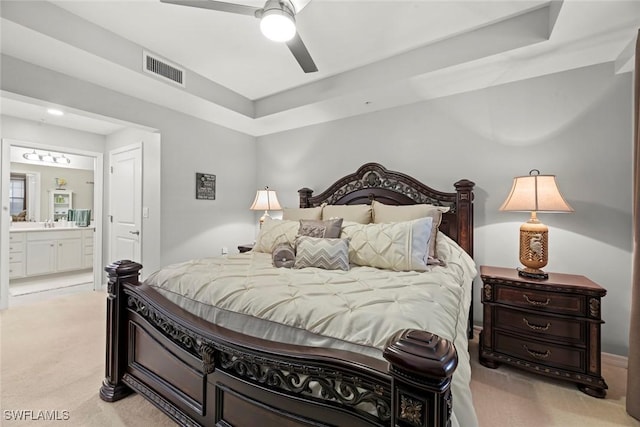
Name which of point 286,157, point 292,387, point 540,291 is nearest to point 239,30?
point 286,157

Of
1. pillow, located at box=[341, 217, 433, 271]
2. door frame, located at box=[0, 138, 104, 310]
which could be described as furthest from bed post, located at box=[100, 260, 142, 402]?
door frame, located at box=[0, 138, 104, 310]

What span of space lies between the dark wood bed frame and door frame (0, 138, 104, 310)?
3.01 meters

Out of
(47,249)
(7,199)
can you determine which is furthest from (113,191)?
(47,249)

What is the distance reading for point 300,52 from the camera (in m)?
2.04

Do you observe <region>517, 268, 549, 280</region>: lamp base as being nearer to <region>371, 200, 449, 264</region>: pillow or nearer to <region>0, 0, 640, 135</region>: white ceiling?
<region>371, 200, 449, 264</region>: pillow

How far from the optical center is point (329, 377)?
941 mm

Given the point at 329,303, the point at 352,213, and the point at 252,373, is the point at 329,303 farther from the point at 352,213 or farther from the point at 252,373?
the point at 352,213

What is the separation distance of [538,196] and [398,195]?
1216 mm

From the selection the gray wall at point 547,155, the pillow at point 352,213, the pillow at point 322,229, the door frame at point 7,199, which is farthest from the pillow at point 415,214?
the door frame at point 7,199

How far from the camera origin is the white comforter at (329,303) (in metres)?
1.00

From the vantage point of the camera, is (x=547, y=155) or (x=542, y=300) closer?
(x=542, y=300)

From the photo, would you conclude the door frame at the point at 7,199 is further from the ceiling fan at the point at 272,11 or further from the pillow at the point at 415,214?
the pillow at the point at 415,214

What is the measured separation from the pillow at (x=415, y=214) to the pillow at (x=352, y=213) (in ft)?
0.26

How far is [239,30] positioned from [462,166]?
2.45m
